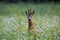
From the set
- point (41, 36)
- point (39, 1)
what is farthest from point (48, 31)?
point (39, 1)

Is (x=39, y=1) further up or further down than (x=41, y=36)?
further down

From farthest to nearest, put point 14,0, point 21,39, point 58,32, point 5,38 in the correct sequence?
point 14,0, point 58,32, point 5,38, point 21,39

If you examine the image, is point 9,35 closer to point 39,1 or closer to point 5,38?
point 5,38

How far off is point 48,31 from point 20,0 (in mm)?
25663

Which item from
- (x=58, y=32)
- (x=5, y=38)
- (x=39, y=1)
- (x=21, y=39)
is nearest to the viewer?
(x=21, y=39)

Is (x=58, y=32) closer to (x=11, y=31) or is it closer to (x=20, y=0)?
(x=11, y=31)

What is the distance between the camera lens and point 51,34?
8.93m

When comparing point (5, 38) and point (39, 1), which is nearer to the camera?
point (5, 38)

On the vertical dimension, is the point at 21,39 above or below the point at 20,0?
above

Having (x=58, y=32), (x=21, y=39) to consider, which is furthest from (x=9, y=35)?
(x=58, y=32)

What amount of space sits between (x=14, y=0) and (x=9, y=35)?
26.2 meters

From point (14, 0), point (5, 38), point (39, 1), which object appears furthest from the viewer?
point (14, 0)

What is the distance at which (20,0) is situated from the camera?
115ft

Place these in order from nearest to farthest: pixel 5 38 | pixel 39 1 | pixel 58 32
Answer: pixel 5 38 < pixel 58 32 < pixel 39 1
